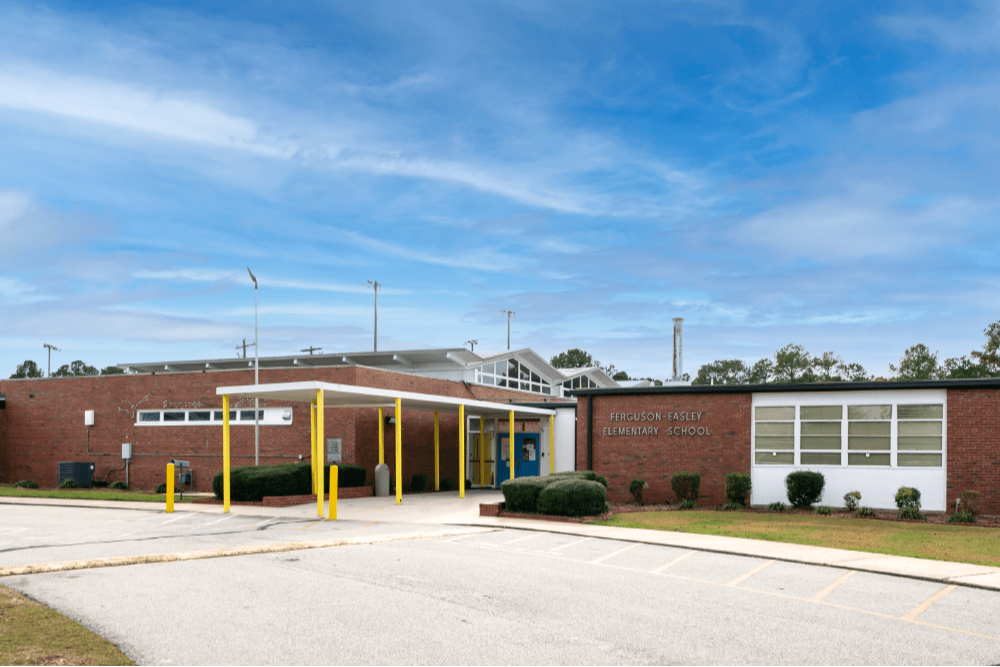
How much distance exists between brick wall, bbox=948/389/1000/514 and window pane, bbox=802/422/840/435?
8.64 ft

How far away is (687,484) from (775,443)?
2.58 metres

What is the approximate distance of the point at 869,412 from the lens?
2212cm

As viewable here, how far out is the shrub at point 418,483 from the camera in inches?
1137

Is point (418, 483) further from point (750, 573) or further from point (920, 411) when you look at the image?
point (750, 573)

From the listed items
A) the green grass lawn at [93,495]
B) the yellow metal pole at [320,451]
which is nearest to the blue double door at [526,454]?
the green grass lawn at [93,495]

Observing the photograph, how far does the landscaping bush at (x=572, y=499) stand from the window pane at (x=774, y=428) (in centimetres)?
627

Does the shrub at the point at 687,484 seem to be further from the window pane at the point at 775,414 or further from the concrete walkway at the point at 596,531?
the concrete walkway at the point at 596,531

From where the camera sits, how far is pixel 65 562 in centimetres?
1238

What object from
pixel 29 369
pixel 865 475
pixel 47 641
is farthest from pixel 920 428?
pixel 29 369

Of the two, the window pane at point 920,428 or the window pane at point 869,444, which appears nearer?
the window pane at point 920,428

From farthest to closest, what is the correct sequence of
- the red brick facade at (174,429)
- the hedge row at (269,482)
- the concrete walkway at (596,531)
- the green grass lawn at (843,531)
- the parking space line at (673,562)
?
the red brick facade at (174,429)
the hedge row at (269,482)
the green grass lawn at (843,531)
the concrete walkway at (596,531)
the parking space line at (673,562)

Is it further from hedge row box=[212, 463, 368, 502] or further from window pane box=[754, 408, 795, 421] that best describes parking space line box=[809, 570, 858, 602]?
hedge row box=[212, 463, 368, 502]

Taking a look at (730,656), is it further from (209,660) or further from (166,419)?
(166,419)

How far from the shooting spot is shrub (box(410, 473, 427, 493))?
2889cm
